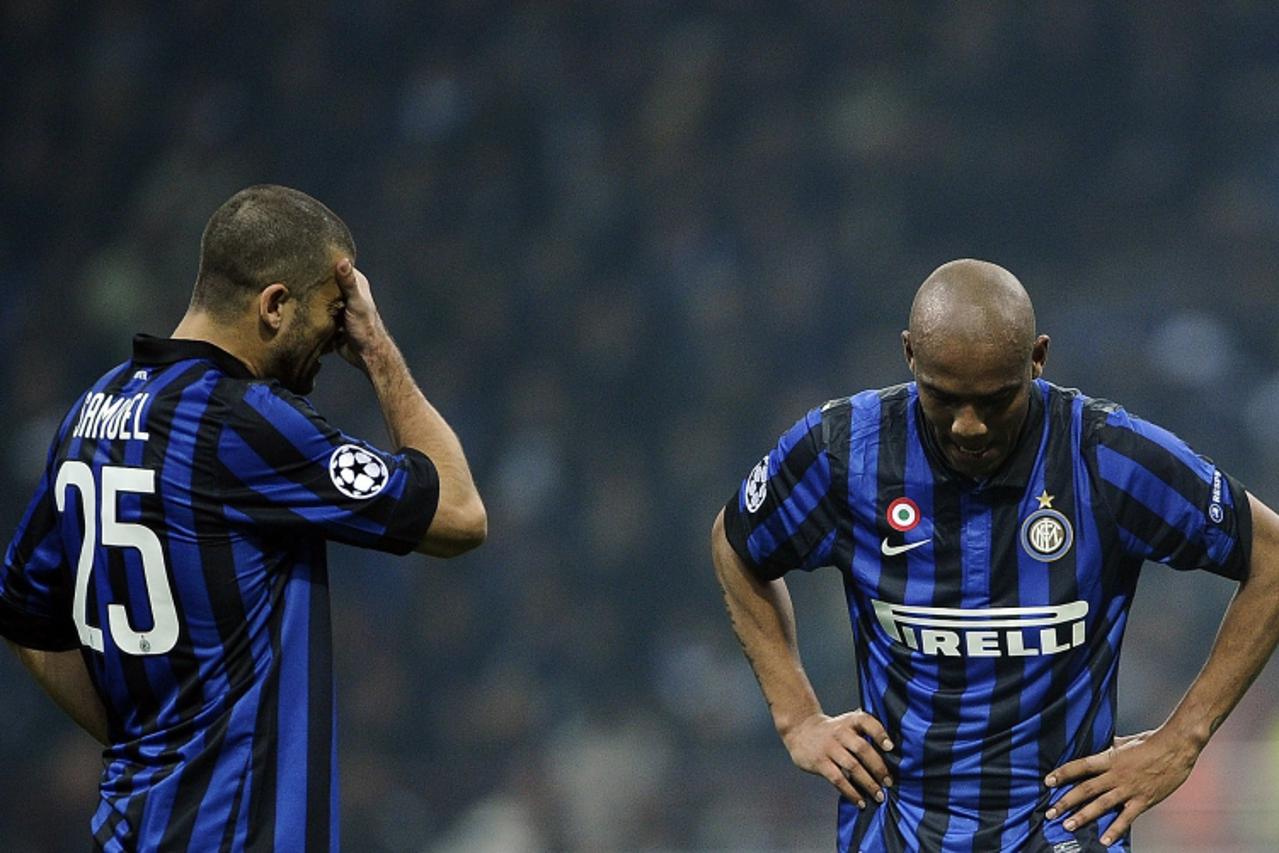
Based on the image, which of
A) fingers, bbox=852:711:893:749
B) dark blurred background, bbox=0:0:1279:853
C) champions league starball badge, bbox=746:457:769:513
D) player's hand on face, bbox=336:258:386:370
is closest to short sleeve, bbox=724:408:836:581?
champions league starball badge, bbox=746:457:769:513

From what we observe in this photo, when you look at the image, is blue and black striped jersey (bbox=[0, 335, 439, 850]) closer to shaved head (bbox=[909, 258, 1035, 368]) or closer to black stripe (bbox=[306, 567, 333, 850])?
A: black stripe (bbox=[306, 567, 333, 850])

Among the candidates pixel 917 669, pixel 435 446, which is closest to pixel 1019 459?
pixel 917 669

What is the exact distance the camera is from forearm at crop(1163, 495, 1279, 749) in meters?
2.28

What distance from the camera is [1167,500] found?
2236 mm

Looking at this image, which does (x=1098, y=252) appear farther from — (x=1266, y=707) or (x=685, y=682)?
(x=685, y=682)

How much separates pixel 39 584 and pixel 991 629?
4.25 feet

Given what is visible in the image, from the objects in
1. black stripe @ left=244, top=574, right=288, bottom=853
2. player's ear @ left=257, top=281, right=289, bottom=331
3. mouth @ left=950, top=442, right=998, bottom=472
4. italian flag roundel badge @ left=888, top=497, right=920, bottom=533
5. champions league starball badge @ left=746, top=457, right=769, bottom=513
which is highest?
player's ear @ left=257, top=281, right=289, bottom=331

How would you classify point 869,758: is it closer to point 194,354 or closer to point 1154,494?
point 1154,494

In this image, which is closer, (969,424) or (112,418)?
(112,418)

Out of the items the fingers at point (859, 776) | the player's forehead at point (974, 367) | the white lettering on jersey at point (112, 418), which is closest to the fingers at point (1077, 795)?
the fingers at point (859, 776)

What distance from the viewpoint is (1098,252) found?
5.36m

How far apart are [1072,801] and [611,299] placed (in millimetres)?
3417

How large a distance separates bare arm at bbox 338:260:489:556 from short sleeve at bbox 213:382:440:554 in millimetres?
31

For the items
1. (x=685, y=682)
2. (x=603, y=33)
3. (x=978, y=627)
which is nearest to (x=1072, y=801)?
(x=978, y=627)
